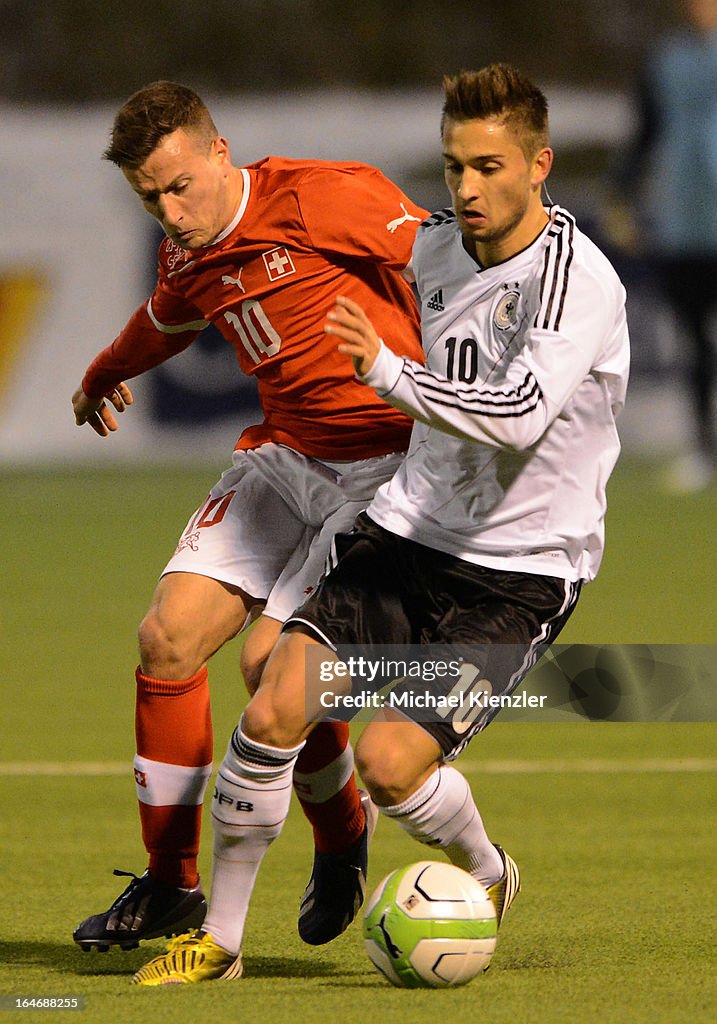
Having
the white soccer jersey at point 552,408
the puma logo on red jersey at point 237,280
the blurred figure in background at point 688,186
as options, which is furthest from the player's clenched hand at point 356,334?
the blurred figure in background at point 688,186

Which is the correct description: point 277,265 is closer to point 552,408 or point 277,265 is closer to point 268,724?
point 552,408

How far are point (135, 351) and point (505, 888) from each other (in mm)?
1621

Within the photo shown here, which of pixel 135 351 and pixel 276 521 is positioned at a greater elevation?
pixel 135 351

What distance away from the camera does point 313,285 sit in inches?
178

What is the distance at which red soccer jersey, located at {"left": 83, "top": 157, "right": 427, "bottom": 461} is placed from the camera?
4.50 metres

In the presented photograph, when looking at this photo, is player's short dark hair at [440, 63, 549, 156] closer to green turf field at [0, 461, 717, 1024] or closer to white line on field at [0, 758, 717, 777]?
green turf field at [0, 461, 717, 1024]

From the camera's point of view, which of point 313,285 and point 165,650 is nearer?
point 165,650

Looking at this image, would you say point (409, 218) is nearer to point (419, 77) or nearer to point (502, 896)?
point (502, 896)

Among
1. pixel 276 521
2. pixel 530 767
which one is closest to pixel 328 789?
pixel 276 521

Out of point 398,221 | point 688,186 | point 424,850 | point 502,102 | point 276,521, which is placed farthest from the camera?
point 688,186

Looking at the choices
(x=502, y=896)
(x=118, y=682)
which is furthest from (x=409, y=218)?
(x=118, y=682)

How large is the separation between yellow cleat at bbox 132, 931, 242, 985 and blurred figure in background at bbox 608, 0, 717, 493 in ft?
26.4

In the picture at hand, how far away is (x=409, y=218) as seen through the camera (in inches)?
176

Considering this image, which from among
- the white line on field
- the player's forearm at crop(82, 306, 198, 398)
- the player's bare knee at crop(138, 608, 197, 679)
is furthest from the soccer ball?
the white line on field
